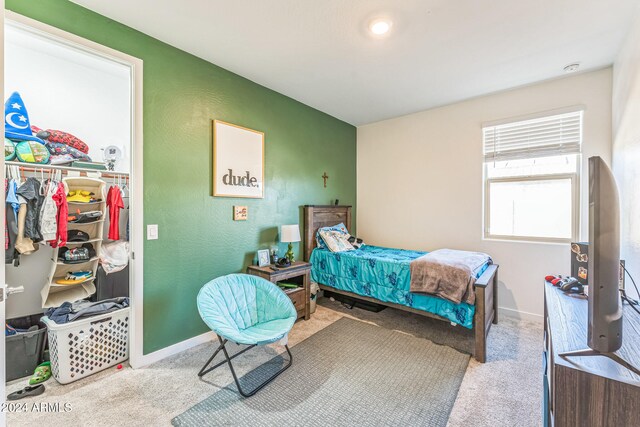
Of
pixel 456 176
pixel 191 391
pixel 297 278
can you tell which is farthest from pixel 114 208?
pixel 456 176

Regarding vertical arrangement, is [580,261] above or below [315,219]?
below

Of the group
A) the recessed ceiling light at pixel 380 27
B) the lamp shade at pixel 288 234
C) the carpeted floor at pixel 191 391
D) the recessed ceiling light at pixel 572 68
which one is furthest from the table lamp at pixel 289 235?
the recessed ceiling light at pixel 572 68

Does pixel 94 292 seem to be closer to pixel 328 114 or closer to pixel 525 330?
pixel 328 114

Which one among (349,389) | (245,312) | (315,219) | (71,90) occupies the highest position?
(71,90)

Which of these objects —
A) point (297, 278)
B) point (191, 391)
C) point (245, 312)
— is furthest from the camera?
point (297, 278)

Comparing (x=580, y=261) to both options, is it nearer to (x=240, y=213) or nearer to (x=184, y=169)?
(x=240, y=213)

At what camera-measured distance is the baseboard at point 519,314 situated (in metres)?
3.02

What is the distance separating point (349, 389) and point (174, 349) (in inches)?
61.5

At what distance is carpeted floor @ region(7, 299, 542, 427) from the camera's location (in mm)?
1635

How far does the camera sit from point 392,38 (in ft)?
7.21

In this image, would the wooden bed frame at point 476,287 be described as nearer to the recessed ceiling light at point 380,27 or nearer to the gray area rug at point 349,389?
the gray area rug at point 349,389

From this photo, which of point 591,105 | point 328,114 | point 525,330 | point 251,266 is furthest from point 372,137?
point 525,330

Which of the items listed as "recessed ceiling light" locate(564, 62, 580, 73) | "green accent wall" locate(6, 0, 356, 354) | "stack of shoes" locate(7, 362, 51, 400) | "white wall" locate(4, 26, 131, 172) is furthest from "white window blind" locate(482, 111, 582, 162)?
"stack of shoes" locate(7, 362, 51, 400)

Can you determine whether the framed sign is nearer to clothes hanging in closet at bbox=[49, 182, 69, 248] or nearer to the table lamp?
the table lamp
